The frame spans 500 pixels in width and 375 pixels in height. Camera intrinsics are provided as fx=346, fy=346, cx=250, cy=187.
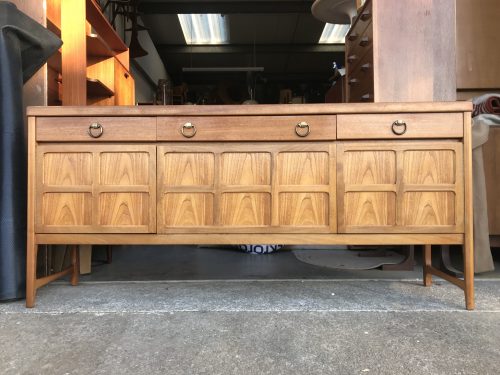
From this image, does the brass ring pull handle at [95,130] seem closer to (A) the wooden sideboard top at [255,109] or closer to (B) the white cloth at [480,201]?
(A) the wooden sideboard top at [255,109]

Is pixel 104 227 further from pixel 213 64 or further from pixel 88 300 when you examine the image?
pixel 213 64

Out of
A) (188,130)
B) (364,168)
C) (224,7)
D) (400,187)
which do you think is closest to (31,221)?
(188,130)

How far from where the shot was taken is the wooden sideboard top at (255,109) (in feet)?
4.73

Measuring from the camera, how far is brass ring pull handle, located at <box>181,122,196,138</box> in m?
1.47

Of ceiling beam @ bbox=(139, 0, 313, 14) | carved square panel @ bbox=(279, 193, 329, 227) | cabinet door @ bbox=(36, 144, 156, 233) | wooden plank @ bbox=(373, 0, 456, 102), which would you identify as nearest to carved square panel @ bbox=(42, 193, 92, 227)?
cabinet door @ bbox=(36, 144, 156, 233)

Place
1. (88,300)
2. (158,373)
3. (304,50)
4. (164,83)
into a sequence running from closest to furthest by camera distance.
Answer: (158,373) → (88,300) → (164,83) → (304,50)

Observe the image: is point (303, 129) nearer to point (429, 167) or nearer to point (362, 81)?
point (429, 167)

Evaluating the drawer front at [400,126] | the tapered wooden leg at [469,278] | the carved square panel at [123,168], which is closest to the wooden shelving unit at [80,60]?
the carved square panel at [123,168]

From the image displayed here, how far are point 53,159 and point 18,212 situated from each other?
12.0 inches

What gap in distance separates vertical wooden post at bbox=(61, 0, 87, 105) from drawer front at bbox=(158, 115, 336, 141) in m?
0.96

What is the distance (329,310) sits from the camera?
1.45 m

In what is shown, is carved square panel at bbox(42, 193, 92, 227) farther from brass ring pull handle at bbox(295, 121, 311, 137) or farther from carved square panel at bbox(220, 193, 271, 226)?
brass ring pull handle at bbox(295, 121, 311, 137)

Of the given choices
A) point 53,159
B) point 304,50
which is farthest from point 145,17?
point 53,159

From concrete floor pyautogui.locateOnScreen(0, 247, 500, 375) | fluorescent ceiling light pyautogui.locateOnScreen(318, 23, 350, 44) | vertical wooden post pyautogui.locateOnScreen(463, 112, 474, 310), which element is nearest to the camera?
concrete floor pyautogui.locateOnScreen(0, 247, 500, 375)
